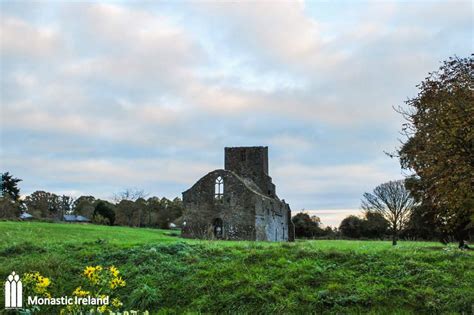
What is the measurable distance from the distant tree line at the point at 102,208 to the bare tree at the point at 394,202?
1147 inches

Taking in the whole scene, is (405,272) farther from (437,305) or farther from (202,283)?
(202,283)

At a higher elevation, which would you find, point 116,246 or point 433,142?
point 433,142

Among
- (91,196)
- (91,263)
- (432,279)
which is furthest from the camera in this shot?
(91,196)

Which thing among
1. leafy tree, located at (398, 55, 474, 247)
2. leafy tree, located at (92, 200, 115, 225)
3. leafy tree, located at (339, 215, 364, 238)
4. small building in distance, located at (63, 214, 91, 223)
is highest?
leafy tree, located at (398, 55, 474, 247)

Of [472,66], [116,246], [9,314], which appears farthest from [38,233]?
[472,66]

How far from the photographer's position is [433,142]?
11.5 meters

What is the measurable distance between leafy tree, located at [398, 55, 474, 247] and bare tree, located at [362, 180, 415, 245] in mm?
43006

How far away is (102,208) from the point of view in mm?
64000

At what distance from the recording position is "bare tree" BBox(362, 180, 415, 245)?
5434cm

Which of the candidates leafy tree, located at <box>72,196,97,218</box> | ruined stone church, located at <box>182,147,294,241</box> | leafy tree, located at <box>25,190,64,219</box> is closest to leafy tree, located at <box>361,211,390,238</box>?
ruined stone church, located at <box>182,147,294,241</box>

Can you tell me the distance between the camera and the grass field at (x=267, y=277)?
1019 cm

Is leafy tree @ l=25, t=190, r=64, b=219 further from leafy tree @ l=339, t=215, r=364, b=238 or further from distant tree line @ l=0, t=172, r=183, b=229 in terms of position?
leafy tree @ l=339, t=215, r=364, b=238

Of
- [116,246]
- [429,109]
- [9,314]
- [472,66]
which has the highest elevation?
[472,66]

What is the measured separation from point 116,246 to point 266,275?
18.3ft
